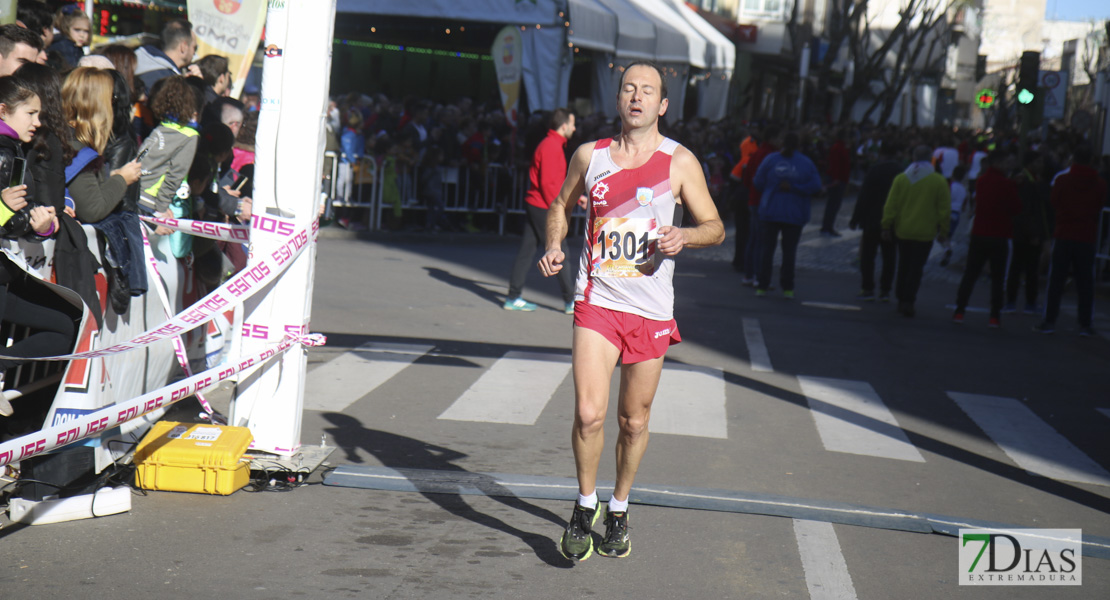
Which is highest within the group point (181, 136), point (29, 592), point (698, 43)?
point (698, 43)

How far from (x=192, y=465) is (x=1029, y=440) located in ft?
18.1

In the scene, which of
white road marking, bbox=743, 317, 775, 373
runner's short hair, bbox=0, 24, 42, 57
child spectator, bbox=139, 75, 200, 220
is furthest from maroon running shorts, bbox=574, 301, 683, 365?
white road marking, bbox=743, 317, 775, 373

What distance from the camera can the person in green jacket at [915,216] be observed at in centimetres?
1363

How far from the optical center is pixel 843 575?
4.78m

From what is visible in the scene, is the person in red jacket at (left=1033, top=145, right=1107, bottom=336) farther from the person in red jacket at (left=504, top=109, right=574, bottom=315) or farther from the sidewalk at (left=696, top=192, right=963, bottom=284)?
the person in red jacket at (left=504, top=109, right=574, bottom=315)

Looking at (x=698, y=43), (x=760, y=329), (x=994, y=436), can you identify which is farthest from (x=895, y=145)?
(x=698, y=43)

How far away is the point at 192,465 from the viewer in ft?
17.7

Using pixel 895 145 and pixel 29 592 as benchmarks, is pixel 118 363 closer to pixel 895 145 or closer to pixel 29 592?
pixel 29 592

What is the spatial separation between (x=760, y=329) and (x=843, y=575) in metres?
7.41

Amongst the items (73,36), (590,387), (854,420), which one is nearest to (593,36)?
(73,36)

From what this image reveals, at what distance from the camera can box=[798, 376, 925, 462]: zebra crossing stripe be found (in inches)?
284

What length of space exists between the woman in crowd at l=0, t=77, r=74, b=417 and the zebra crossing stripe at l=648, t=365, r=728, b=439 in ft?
11.7

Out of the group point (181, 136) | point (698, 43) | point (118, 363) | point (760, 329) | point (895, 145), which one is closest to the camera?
point (118, 363)

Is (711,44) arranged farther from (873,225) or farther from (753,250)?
(873,225)
